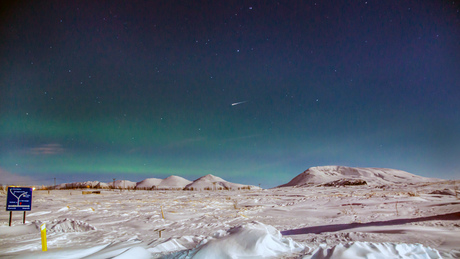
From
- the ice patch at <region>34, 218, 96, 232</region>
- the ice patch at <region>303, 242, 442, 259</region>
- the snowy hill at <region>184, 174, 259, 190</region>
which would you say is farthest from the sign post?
the snowy hill at <region>184, 174, 259, 190</region>

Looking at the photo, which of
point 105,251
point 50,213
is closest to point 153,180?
point 50,213

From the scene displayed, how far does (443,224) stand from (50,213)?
44.3ft

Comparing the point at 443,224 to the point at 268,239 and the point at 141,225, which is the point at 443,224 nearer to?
the point at 268,239

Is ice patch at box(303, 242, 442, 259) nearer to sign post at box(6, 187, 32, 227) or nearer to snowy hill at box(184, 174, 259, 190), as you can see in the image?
sign post at box(6, 187, 32, 227)

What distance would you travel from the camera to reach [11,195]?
8.23 m

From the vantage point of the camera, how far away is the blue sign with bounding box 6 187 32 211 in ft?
26.7

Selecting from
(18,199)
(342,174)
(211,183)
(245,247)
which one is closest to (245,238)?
(245,247)

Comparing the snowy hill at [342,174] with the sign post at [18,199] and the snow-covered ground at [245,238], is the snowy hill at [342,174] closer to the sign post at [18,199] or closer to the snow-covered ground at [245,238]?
the snow-covered ground at [245,238]

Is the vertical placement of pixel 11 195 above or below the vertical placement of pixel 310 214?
above

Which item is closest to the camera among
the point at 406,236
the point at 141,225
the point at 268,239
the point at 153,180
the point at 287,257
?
the point at 287,257

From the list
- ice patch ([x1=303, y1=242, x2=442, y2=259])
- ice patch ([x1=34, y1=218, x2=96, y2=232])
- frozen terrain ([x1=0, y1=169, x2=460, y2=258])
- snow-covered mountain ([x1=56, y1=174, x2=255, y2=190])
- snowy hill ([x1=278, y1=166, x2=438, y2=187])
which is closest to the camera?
ice patch ([x1=303, y1=242, x2=442, y2=259])

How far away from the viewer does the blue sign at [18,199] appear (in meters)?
8.14

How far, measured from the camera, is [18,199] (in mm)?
8250

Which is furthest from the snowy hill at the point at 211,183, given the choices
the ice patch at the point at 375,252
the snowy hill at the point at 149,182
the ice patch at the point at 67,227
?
the ice patch at the point at 375,252
